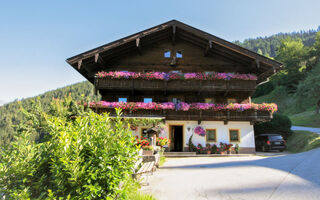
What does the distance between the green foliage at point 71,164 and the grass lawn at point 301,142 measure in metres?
17.4

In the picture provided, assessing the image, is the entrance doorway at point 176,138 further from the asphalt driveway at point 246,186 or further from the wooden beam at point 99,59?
the asphalt driveway at point 246,186

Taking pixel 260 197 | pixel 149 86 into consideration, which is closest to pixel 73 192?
pixel 260 197

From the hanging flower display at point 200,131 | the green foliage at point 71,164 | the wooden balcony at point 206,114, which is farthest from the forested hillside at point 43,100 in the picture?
the green foliage at point 71,164

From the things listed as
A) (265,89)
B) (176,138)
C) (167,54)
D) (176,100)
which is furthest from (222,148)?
(265,89)

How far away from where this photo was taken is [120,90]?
704 inches

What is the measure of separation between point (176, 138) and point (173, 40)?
1016cm

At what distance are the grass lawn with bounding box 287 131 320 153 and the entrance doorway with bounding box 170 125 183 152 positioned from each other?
10.5 meters

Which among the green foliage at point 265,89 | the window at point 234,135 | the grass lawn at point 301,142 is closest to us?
the grass lawn at point 301,142

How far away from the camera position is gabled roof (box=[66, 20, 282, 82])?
17.2m

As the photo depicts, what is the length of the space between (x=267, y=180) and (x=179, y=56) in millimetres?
15659

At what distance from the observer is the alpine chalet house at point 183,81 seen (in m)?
16.6

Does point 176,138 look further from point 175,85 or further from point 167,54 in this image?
point 167,54

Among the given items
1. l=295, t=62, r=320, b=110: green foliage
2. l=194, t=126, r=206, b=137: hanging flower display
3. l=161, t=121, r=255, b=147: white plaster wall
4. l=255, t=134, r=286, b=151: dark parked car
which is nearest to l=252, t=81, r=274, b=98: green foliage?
l=295, t=62, r=320, b=110: green foliage

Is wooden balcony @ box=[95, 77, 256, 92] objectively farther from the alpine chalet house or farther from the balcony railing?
the balcony railing
